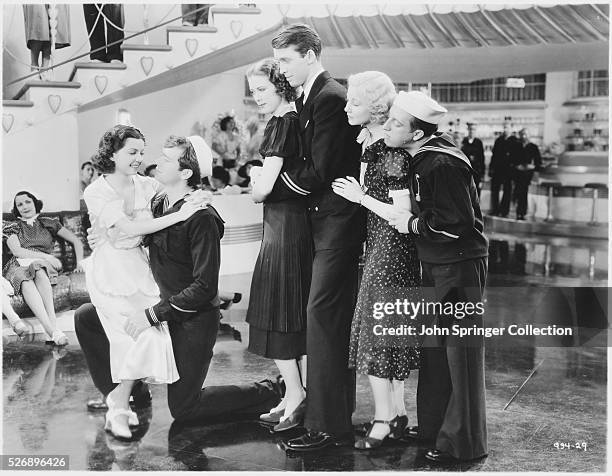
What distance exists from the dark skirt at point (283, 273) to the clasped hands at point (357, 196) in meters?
0.20

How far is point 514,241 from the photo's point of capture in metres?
9.03

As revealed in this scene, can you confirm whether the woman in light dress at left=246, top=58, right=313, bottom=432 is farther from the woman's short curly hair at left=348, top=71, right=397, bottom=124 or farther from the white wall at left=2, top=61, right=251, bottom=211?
the white wall at left=2, top=61, right=251, bottom=211

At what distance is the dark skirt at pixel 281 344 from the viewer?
2.89 meters

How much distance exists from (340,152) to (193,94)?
6468 mm

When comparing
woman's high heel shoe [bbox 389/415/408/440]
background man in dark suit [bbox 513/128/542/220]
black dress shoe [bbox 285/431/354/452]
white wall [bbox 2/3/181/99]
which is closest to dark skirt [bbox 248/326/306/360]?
black dress shoe [bbox 285/431/354/452]

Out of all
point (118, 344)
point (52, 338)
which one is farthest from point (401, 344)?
point (52, 338)

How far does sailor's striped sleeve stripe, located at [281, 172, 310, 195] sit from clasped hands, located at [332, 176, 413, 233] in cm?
11

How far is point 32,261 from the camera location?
413cm

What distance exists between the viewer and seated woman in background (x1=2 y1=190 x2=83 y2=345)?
4.12m

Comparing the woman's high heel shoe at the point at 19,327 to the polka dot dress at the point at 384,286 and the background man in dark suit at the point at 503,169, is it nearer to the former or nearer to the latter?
the polka dot dress at the point at 384,286

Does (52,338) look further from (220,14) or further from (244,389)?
(220,14)

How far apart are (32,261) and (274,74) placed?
6.70 feet

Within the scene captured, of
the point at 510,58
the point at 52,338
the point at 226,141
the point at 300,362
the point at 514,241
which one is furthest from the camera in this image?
the point at 514,241

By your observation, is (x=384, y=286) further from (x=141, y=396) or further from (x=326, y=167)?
(x=141, y=396)
